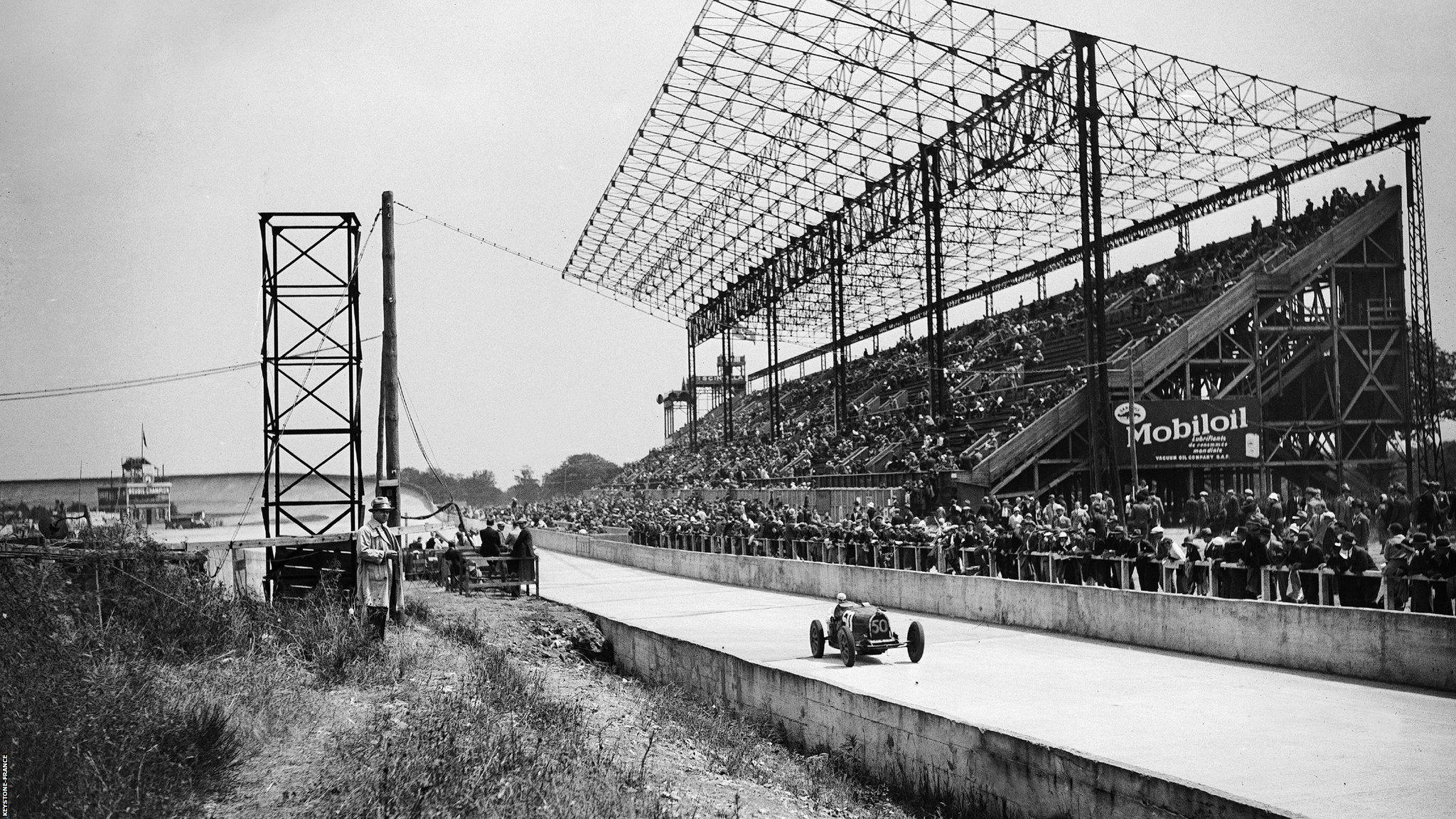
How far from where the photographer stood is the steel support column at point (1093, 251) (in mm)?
27531

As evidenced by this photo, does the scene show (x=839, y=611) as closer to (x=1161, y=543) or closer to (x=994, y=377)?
(x=1161, y=543)

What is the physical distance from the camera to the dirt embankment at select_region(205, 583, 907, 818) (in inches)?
332

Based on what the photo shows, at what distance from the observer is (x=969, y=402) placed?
126 ft

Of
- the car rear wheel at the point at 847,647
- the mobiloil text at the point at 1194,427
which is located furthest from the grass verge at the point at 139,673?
the mobiloil text at the point at 1194,427

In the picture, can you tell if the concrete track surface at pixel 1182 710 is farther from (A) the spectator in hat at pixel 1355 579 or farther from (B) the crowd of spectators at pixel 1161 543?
(B) the crowd of spectators at pixel 1161 543

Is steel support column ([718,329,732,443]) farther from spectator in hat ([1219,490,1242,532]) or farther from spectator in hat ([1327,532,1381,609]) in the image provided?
spectator in hat ([1327,532,1381,609])

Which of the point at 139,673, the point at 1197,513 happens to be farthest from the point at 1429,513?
the point at 139,673

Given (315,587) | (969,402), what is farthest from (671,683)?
(969,402)

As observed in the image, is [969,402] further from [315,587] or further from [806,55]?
[315,587]

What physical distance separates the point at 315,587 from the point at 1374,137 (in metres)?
32.7

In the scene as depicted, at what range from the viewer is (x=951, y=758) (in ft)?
34.0

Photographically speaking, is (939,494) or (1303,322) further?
(1303,322)

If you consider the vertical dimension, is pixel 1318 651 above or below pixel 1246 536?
below

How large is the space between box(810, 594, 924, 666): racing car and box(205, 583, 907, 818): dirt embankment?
177 cm
